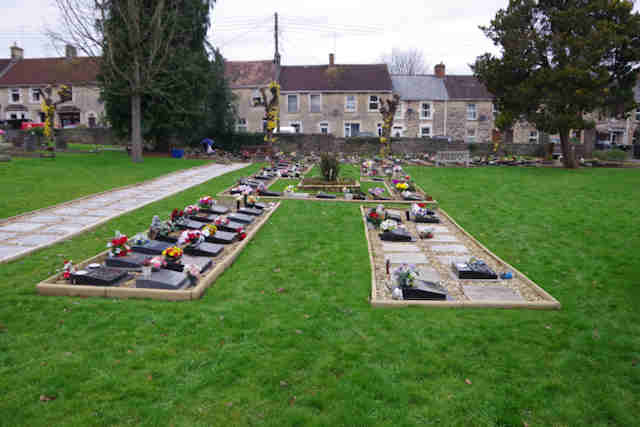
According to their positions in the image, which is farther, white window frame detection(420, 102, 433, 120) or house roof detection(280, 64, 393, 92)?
white window frame detection(420, 102, 433, 120)

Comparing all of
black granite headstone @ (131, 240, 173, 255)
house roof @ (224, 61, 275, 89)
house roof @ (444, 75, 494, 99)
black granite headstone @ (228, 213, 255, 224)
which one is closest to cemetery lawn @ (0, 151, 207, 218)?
black granite headstone @ (131, 240, 173, 255)

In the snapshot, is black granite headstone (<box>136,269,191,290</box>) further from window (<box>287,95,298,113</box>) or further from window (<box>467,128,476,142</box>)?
window (<box>467,128,476,142</box>)

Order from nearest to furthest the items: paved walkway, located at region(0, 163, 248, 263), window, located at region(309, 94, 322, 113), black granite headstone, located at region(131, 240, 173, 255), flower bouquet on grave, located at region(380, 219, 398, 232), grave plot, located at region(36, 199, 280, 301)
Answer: grave plot, located at region(36, 199, 280, 301) < black granite headstone, located at region(131, 240, 173, 255) < paved walkway, located at region(0, 163, 248, 263) < flower bouquet on grave, located at region(380, 219, 398, 232) < window, located at region(309, 94, 322, 113)

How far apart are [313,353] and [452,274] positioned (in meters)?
3.29

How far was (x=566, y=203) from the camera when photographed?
1241 cm

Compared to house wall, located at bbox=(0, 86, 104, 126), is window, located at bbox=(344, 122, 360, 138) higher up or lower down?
lower down

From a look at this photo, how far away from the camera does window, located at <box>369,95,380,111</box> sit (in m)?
40.0

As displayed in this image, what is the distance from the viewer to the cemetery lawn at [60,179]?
10444 mm

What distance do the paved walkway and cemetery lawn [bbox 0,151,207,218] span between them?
1.64 feet

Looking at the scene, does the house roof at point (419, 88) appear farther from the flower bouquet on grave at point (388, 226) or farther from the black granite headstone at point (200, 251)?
the black granite headstone at point (200, 251)

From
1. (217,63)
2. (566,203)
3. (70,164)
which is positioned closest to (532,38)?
(566,203)

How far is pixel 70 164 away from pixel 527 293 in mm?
20016

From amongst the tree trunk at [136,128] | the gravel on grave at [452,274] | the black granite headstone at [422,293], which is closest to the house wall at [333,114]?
the tree trunk at [136,128]

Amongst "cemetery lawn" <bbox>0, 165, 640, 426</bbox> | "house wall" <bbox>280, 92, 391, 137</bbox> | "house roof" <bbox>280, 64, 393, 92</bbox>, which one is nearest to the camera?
"cemetery lawn" <bbox>0, 165, 640, 426</bbox>
